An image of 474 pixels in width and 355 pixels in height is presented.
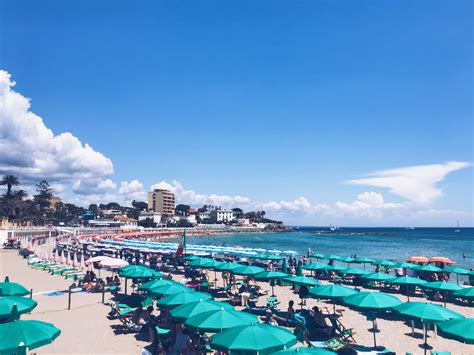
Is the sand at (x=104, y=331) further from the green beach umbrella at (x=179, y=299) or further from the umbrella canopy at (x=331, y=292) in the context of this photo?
the umbrella canopy at (x=331, y=292)

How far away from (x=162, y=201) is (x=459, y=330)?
161m

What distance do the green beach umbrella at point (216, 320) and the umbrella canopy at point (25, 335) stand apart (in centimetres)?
299

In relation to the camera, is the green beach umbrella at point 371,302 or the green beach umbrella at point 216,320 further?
the green beach umbrella at point 371,302

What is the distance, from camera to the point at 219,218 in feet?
586

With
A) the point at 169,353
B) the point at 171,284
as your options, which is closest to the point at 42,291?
the point at 171,284

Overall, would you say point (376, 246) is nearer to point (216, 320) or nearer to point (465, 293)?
point (465, 293)

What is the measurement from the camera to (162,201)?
163750 mm

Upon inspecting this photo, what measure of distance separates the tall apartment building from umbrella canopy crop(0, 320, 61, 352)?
514 ft

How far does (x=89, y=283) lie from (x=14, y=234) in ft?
147

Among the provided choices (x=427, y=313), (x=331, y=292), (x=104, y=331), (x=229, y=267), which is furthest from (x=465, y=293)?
(x=104, y=331)

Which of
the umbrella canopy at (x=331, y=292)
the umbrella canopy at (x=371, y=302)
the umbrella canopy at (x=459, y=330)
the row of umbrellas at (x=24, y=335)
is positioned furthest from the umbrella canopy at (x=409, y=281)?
the row of umbrellas at (x=24, y=335)

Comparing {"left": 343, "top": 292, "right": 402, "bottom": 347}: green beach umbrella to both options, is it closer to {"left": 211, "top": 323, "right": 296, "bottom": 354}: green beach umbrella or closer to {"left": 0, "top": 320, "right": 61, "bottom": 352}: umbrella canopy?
{"left": 211, "top": 323, "right": 296, "bottom": 354}: green beach umbrella

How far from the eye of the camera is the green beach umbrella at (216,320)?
7969 millimetres

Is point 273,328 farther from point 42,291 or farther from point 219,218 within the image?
point 219,218
